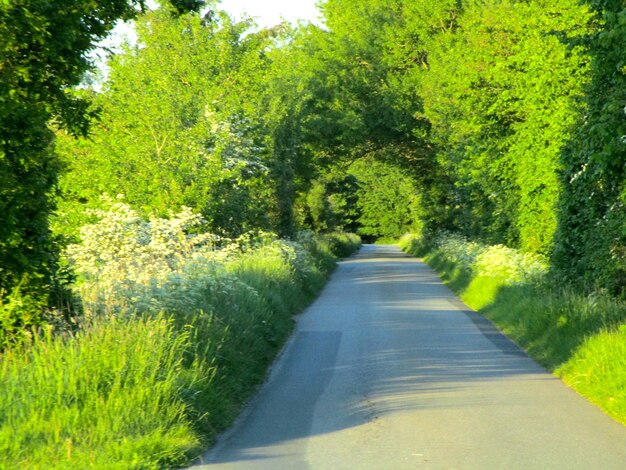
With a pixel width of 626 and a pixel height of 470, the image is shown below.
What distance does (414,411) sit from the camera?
1019cm

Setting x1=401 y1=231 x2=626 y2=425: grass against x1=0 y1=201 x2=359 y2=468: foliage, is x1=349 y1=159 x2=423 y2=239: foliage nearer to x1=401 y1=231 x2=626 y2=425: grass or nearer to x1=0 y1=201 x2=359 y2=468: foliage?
x1=401 y1=231 x2=626 y2=425: grass

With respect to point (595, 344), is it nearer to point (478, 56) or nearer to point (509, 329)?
point (509, 329)

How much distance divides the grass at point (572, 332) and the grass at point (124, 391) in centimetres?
420

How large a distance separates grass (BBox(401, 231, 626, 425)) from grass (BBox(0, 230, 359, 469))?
4.20m

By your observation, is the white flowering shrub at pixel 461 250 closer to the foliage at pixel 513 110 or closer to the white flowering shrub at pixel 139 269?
the foliage at pixel 513 110

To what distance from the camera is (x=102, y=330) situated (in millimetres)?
9594

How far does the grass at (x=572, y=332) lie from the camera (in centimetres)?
1100

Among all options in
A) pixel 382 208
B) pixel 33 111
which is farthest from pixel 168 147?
pixel 382 208

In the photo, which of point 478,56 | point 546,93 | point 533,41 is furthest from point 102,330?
point 478,56

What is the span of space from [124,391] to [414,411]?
3.23m

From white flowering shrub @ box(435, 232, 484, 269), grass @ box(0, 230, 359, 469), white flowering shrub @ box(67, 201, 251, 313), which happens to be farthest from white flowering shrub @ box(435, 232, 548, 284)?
grass @ box(0, 230, 359, 469)

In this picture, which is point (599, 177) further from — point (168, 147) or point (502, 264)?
point (168, 147)

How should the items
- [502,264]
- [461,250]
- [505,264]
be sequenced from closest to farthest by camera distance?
1. [505,264]
2. [502,264]
3. [461,250]

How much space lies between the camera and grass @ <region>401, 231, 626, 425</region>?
36.1 feet
